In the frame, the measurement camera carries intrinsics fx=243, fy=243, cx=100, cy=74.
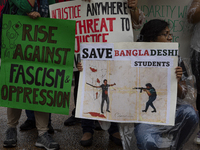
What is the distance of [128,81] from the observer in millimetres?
2010

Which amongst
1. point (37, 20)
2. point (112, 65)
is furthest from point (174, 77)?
point (37, 20)

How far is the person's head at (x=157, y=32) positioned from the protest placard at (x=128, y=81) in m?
0.19

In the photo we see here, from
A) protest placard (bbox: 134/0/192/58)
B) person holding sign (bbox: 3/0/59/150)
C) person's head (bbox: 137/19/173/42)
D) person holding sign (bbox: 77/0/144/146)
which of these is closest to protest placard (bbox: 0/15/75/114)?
person holding sign (bbox: 3/0/59/150)

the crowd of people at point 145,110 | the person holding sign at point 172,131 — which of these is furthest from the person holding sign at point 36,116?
the person holding sign at point 172,131

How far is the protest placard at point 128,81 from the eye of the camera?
6.40ft

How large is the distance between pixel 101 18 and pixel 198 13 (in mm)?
966

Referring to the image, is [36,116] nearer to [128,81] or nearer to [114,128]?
[114,128]

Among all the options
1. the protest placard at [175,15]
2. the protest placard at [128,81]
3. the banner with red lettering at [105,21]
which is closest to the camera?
the protest placard at [128,81]

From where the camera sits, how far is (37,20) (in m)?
2.21

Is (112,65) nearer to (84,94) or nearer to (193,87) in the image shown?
(84,94)

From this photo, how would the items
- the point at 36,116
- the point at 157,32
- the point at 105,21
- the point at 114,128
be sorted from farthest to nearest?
the point at 114,128 → the point at 36,116 → the point at 105,21 → the point at 157,32

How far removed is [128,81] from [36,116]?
3.38 feet

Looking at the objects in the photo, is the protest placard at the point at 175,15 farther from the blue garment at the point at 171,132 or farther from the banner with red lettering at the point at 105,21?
the blue garment at the point at 171,132

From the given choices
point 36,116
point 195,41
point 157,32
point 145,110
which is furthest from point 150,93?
point 36,116
